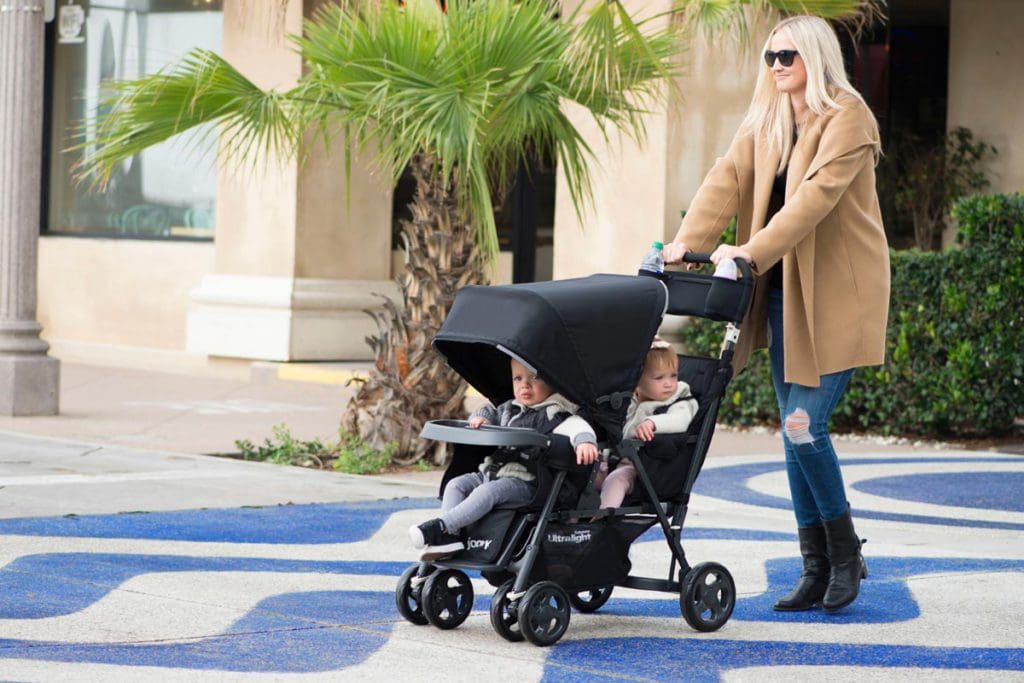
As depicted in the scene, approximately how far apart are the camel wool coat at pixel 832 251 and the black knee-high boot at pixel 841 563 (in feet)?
1.66

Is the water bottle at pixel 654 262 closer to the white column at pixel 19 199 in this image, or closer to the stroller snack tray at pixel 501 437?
the stroller snack tray at pixel 501 437

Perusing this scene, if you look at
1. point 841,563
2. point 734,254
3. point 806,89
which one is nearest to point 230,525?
point 841,563

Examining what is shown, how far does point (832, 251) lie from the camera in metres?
5.43

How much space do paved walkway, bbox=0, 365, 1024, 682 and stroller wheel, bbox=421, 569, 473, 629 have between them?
6 cm

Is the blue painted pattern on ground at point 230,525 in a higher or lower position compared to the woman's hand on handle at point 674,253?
lower

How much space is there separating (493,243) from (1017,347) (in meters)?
3.82

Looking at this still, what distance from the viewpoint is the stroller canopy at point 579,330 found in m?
4.93

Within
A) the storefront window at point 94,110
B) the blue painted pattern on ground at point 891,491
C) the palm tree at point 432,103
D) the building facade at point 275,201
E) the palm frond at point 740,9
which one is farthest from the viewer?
the storefront window at point 94,110

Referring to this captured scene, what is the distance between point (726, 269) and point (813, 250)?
1.36 feet

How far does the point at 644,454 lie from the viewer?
17.1 feet

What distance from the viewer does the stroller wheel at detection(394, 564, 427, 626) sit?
16.8ft

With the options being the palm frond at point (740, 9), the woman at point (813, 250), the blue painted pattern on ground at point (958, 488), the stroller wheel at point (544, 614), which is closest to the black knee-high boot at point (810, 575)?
the woman at point (813, 250)

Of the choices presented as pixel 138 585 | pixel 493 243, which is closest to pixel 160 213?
pixel 493 243

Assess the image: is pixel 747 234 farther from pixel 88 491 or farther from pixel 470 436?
pixel 88 491
